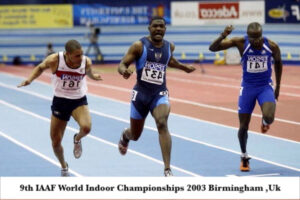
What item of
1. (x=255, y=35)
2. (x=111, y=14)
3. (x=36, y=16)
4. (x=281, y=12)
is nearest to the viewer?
(x=255, y=35)

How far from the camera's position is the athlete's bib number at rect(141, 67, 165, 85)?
346 inches

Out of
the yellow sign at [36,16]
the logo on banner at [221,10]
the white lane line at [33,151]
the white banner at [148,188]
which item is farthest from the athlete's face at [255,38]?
the yellow sign at [36,16]

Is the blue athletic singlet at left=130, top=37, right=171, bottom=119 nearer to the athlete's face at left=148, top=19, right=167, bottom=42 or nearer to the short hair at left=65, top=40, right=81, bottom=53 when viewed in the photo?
the athlete's face at left=148, top=19, right=167, bottom=42

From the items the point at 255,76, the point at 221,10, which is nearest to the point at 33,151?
the point at 255,76

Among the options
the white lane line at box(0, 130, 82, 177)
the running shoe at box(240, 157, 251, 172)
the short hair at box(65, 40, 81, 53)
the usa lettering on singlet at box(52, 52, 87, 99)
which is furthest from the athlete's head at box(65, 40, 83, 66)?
the running shoe at box(240, 157, 251, 172)

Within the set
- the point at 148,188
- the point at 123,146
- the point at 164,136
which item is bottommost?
the point at 123,146

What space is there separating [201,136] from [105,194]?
5.62 meters

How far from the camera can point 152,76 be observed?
8.79m

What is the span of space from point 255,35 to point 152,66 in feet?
5.12

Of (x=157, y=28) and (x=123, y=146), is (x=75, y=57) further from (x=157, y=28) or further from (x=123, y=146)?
(x=123, y=146)

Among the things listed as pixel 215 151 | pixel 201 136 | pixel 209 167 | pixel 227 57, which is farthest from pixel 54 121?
pixel 227 57

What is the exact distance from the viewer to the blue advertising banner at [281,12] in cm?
2970

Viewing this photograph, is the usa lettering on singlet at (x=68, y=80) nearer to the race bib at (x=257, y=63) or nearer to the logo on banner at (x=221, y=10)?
the race bib at (x=257, y=63)

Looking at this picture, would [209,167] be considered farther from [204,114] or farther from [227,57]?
[227,57]
